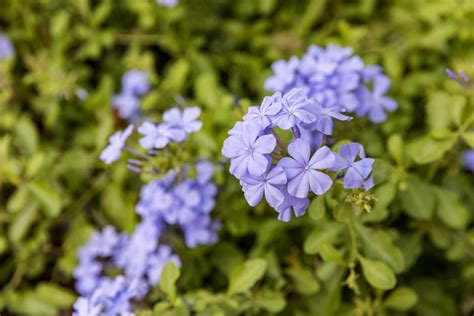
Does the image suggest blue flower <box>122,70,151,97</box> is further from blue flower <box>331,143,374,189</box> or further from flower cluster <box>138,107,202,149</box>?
blue flower <box>331,143,374,189</box>

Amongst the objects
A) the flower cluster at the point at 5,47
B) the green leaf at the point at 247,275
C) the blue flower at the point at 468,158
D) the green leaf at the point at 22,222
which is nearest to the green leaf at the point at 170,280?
the green leaf at the point at 247,275

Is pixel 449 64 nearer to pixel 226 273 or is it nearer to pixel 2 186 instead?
pixel 226 273

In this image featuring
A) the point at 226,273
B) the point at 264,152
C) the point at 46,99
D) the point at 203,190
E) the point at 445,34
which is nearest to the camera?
the point at 264,152

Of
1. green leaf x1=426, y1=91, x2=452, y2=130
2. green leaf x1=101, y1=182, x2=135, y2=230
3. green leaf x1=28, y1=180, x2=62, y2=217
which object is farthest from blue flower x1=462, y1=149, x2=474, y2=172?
green leaf x1=28, y1=180, x2=62, y2=217

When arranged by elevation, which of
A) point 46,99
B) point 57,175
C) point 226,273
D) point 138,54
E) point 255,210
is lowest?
point 226,273

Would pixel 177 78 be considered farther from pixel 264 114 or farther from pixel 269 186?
pixel 269 186

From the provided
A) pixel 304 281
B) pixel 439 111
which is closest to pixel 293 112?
pixel 304 281

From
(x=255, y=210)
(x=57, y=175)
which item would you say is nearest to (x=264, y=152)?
(x=255, y=210)
